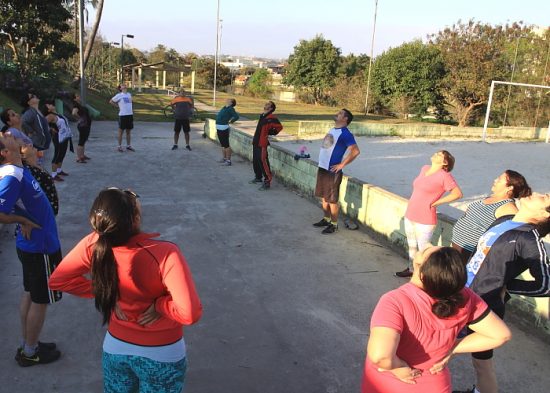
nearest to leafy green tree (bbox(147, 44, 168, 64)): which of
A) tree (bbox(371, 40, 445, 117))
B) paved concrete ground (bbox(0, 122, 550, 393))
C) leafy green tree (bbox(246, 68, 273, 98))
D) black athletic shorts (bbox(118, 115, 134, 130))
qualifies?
leafy green tree (bbox(246, 68, 273, 98))

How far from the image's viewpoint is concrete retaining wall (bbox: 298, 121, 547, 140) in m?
19.8

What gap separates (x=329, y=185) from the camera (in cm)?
640

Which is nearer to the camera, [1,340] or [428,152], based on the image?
[1,340]

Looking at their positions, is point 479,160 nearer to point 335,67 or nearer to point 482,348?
point 482,348

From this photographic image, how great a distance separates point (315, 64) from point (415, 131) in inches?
939


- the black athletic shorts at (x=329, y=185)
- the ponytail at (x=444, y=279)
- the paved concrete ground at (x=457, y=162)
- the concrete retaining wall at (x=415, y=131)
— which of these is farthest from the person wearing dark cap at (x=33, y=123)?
the concrete retaining wall at (x=415, y=131)

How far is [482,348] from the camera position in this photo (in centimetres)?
206

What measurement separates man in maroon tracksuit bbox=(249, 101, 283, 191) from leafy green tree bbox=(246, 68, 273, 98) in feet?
135

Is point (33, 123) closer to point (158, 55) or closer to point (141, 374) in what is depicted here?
point (141, 374)

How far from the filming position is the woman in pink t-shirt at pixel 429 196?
4656 mm

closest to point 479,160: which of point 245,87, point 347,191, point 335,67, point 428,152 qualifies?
point 428,152

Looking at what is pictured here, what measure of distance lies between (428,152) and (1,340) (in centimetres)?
1457

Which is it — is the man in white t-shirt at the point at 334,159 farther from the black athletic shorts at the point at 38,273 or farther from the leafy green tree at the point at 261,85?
the leafy green tree at the point at 261,85

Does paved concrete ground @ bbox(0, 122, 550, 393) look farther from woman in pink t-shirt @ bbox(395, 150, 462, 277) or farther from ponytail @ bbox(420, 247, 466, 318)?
ponytail @ bbox(420, 247, 466, 318)
